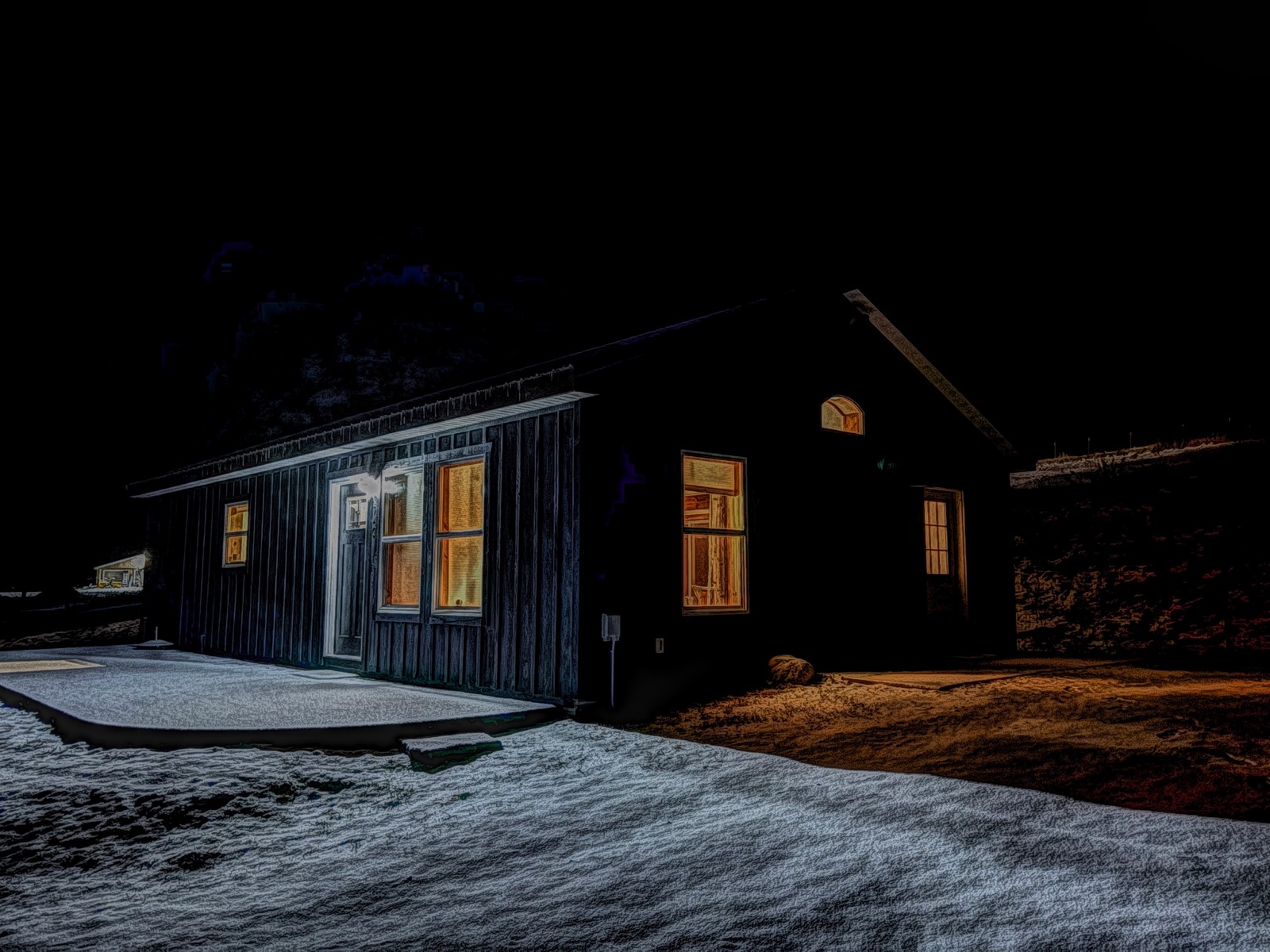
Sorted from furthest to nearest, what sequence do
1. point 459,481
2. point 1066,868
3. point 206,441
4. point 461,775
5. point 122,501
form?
1. point 206,441
2. point 122,501
3. point 459,481
4. point 461,775
5. point 1066,868

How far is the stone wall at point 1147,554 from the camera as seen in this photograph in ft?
35.1

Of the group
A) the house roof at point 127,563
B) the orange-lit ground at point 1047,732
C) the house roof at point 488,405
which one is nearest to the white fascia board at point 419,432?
the house roof at point 488,405

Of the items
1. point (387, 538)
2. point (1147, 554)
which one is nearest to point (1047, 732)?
point (387, 538)

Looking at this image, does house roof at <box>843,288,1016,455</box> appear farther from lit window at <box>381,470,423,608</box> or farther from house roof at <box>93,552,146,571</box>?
house roof at <box>93,552,146,571</box>

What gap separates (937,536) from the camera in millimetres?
10883

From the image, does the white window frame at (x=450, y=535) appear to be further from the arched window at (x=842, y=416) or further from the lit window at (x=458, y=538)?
the arched window at (x=842, y=416)

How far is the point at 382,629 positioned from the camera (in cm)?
911

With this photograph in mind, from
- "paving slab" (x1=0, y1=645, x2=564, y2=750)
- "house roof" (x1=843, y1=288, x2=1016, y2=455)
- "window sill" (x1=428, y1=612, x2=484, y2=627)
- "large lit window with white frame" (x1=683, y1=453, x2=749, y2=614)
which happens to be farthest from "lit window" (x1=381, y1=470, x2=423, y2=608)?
"house roof" (x1=843, y1=288, x2=1016, y2=455)

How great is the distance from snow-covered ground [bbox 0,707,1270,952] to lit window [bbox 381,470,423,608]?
12.6 feet

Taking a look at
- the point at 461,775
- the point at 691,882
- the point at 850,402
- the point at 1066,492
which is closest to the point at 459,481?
the point at 461,775

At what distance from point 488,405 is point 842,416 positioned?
4398 mm

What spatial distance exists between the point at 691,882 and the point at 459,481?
586cm

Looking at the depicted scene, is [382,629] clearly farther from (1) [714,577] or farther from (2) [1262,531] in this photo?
(2) [1262,531]

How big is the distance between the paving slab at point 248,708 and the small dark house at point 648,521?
51 centimetres
